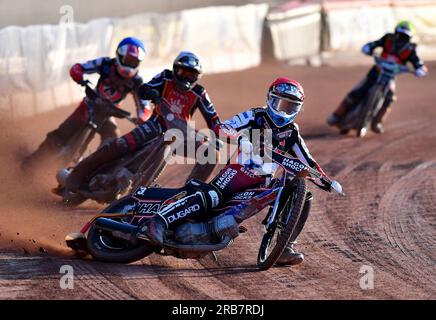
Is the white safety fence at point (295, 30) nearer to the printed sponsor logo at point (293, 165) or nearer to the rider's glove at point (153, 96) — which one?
the rider's glove at point (153, 96)

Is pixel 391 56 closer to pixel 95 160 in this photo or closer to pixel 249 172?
pixel 95 160

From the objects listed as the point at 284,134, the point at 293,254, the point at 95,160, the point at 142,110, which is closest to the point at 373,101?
the point at 142,110

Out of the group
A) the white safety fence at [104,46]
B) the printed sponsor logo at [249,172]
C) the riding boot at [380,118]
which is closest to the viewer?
the printed sponsor logo at [249,172]

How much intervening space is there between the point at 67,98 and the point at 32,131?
2.39 m

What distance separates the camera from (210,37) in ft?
77.6

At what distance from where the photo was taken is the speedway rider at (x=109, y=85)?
490 inches

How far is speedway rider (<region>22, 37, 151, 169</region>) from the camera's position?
12.4m

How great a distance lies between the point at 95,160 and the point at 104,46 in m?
8.18

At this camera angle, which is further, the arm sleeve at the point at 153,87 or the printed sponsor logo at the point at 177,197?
the arm sleeve at the point at 153,87

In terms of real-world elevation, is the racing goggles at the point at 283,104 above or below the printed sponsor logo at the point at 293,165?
above

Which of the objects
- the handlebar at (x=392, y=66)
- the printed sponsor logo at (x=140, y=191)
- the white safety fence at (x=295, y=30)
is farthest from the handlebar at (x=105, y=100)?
the white safety fence at (x=295, y=30)

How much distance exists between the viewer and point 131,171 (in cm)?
1160

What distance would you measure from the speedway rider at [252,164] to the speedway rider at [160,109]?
2195 mm
